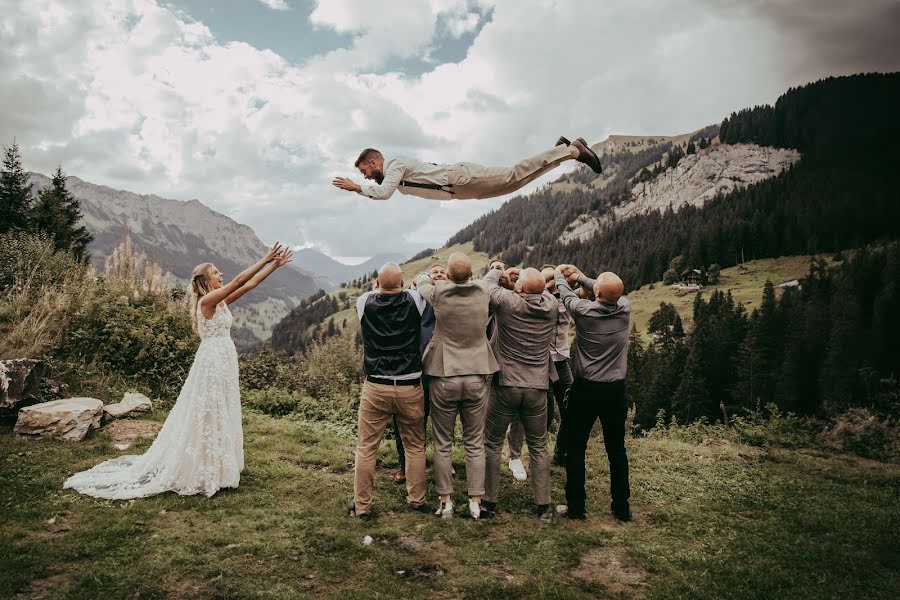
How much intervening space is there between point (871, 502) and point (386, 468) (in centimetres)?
789

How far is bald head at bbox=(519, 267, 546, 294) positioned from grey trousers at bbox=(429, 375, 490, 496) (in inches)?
51.6

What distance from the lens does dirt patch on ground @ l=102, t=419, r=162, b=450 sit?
826 centimetres

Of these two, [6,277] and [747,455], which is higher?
[6,277]

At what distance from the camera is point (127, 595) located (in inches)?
156

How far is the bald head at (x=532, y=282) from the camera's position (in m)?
6.14

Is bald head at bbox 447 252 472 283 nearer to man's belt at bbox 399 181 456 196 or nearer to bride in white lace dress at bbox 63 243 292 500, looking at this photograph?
man's belt at bbox 399 181 456 196

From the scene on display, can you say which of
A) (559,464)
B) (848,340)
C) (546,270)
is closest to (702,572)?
(559,464)

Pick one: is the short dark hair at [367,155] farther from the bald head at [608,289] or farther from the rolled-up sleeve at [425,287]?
the bald head at [608,289]

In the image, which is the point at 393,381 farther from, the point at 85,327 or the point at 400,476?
the point at 85,327

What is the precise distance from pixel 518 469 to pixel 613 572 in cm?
300

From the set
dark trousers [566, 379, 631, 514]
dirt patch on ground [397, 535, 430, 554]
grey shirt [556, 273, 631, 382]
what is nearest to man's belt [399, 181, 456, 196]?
grey shirt [556, 273, 631, 382]

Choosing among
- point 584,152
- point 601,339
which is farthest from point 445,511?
point 584,152

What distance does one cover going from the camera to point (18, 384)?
8312mm

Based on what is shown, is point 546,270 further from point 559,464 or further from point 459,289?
point 559,464
